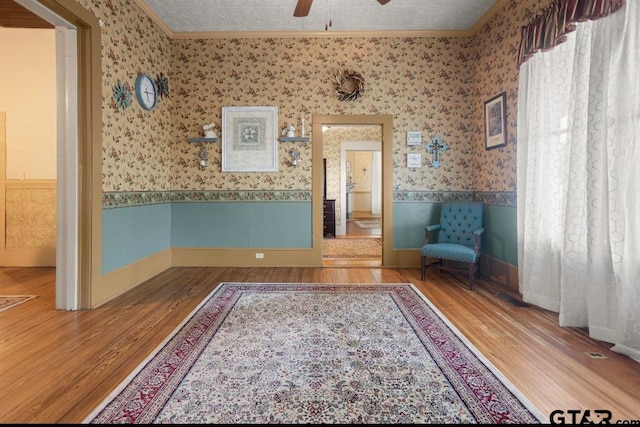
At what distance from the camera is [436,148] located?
470 centimetres

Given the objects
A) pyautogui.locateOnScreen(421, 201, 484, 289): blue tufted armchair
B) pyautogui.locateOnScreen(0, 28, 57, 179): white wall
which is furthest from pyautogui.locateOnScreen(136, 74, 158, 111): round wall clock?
pyautogui.locateOnScreen(421, 201, 484, 289): blue tufted armchair

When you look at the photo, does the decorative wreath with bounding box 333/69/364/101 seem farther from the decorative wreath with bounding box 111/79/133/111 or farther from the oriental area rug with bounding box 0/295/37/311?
the oriental area rug with bounding box 0/295/37/311

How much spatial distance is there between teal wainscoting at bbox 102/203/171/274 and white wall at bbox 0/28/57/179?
183 centimetres

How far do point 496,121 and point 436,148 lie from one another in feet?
2.83

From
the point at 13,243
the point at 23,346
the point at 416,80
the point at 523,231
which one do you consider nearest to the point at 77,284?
the point at 23,346

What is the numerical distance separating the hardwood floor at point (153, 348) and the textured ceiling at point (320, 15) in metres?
3.45

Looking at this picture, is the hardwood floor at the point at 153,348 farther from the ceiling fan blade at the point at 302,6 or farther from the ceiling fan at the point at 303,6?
the ceiling fan blade at the point at 302,6

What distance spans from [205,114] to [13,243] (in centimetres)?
337

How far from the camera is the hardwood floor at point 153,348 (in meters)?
1.68

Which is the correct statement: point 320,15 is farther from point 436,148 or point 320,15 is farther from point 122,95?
point 122,95

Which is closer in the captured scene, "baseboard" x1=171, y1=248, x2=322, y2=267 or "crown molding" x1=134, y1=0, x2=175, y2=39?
"crown molding" x1=134, y1=0, x2=175, y2=39

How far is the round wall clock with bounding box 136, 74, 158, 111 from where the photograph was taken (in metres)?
3.89

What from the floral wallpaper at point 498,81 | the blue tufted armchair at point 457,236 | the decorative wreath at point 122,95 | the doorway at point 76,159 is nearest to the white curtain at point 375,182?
the floral wallpaper at point 498,81

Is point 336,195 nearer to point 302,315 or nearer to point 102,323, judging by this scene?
point 302,315
